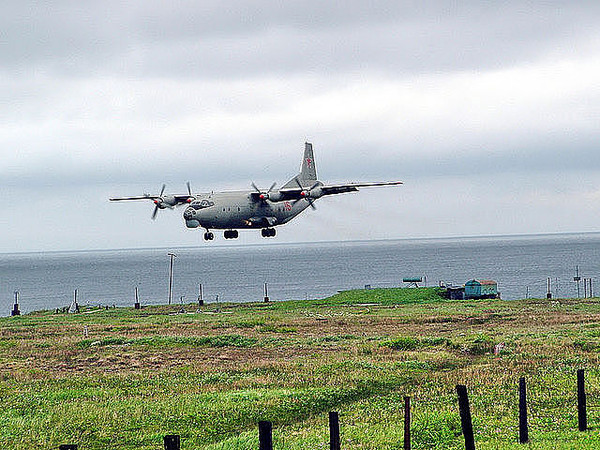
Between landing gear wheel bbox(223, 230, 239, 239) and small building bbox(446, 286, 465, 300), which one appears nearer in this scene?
landing gear wheel bbox(223, 230, 239, 239)

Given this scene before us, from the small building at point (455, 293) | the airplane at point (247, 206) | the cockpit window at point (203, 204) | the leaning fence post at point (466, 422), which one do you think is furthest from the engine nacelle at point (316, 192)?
the leaning fence post at point (466, 422)

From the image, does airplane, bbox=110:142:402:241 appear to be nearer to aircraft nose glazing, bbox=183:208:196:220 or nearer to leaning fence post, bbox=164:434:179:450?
aircraft nose glazing, bbox=183:208:196:220

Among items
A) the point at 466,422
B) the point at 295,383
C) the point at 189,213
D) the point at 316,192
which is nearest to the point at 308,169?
the point at 316,192

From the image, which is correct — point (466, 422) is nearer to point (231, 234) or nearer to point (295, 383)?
point (295, 383)

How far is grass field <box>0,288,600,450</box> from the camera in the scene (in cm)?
2278

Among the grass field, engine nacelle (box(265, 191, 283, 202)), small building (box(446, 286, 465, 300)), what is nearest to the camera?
the grass field

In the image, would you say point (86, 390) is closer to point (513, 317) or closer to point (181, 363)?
point (181, 363)

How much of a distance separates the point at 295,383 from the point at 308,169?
206 feet

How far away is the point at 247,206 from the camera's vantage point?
75.8m

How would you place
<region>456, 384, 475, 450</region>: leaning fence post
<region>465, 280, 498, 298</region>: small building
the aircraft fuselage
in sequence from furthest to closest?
<region>465, 280, 498, 298</region>: small building
the aircraft fuselage
<region>456, 384, 475, 450</region>: leaning fence post

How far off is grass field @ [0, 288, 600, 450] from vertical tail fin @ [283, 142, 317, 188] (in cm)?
3476

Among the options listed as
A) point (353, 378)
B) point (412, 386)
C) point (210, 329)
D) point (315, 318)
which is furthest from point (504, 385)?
point (315, 318)

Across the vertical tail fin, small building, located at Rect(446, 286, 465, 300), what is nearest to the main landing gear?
the vertical tail fin

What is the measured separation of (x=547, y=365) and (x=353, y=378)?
846cm
